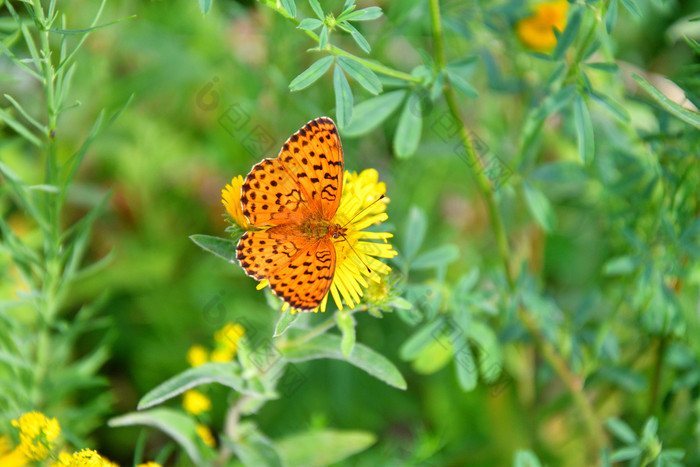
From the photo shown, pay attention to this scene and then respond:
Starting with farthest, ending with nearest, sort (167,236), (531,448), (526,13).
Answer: (167,236)
(531,448)
(526,13)

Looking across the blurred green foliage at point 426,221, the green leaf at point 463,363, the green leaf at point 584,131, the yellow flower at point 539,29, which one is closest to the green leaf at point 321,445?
the blurred green foliage at point 426,221

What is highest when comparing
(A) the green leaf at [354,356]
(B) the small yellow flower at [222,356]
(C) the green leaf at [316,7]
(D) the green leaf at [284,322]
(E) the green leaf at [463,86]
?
(C) the green leaf at [316,7]

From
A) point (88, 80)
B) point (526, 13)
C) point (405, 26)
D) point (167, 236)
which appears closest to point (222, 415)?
point (167, 236)

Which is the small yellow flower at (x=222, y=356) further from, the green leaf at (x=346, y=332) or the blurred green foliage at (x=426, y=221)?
the green leaf at (x=346, y=332)

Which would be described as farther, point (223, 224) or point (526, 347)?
point (223, 224)

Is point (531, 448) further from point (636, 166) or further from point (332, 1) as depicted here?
point (332, 1)

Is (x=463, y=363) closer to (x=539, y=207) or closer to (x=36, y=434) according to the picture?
(x=539, y=207)

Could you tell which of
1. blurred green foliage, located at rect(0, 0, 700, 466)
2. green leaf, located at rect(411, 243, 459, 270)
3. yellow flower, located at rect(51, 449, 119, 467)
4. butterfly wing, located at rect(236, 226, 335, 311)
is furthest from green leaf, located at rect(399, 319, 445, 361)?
yellow flower, located at rect(51, 449, 119, 467)
